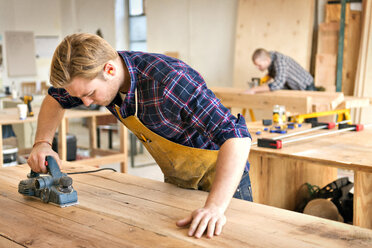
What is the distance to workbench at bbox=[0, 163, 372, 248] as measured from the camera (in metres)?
1.35

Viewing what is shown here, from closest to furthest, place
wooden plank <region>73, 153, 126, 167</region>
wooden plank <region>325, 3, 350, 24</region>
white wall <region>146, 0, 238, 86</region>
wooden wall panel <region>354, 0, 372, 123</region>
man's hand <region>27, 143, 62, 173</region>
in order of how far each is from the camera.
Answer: man's hand <region>27, 143, 62, 173</region>, wooden plank <region>73, 153, 126, 167</region>, wooden wall panel <region>354, 0, 372, 123</region>, wooden plank <region>325, 3, 350, 24</region>, white wall <region>146, 0, 238, 86</region>

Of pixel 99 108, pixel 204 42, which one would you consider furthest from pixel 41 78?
pixel 99 108

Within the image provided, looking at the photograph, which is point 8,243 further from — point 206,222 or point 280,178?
point 280,178

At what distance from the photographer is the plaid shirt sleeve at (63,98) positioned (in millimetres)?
2043

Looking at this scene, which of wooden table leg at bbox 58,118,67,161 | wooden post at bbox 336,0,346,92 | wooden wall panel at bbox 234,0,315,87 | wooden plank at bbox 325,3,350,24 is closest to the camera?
wooden table leg at bbox 58,118,67,161

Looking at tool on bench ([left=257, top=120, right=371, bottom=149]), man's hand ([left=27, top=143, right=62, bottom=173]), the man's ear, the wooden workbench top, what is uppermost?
the man's ear

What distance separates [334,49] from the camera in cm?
669

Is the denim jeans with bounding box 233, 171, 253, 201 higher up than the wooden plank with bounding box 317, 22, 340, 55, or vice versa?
the wooden plank with bounding box 317, 22, 340, 55

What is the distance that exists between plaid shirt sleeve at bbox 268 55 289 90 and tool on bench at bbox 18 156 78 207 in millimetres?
4433

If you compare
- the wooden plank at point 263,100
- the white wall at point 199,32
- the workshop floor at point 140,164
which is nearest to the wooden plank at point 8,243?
the workshop floor at point 140,164

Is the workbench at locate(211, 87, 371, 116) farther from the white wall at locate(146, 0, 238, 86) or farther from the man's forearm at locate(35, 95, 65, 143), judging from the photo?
the man's forearm at locate(35, 95, 65, 143)

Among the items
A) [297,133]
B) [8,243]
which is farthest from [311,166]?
[8,243]

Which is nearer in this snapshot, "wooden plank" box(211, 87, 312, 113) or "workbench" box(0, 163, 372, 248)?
"workbench" box(0, 163, 372, 248)

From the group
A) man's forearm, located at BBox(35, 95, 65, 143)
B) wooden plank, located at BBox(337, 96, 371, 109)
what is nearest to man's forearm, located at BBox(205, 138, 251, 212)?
man's forearm, located at BBox(35, 95, 65, 143)
